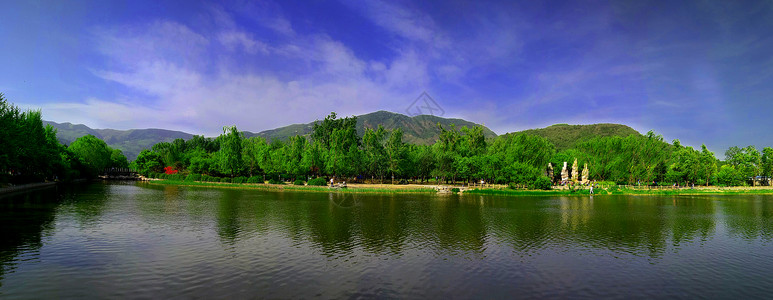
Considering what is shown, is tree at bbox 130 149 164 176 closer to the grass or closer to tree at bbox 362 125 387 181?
the grass

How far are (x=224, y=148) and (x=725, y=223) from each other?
8492 centimetres

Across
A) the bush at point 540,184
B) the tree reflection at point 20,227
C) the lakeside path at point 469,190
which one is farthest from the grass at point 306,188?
the tree reflection at point 20,227

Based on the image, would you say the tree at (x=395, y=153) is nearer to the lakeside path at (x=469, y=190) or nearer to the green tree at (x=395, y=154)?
the green tree at (x=395, y=154)

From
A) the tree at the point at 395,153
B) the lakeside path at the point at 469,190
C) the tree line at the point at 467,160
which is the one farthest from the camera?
the tree at the point at 395,153

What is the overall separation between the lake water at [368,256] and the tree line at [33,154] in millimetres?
26160

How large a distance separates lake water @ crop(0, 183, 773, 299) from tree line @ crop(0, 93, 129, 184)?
26.2m

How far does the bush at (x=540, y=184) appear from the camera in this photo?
64125mm

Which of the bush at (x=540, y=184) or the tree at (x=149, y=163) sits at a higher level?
the tree at (x=149, y=163)

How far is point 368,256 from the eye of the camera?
59.7 ft

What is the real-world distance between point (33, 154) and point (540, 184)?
86955mm

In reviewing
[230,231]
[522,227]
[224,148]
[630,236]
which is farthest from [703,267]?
[224,148]

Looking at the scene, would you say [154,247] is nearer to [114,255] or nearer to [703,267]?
[114,255]

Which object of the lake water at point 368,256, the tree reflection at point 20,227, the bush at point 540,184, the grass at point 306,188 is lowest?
the lake water at point 368,256

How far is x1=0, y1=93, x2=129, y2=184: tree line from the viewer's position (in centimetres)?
4772
